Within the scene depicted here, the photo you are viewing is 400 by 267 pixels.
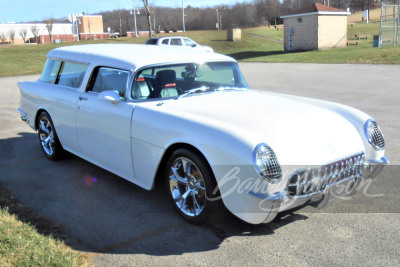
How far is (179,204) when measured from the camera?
3.96 m

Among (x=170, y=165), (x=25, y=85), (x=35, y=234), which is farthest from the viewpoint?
(x=25, y=85)

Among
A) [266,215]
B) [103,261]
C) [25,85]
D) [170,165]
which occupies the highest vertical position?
[25,85]

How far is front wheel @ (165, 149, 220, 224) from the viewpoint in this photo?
3.55 m

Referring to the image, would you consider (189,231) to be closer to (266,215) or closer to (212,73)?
(266,215)

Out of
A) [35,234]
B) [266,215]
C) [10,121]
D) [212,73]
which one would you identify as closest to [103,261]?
[35,234]

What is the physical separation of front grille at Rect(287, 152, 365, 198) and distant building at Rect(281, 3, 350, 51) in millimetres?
29788

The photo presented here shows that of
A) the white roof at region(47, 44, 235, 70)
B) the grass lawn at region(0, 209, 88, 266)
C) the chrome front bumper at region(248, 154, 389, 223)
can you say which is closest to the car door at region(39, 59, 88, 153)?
the white roof at region(47, 44, 235, 70)

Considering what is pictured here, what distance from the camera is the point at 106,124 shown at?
14.9ft

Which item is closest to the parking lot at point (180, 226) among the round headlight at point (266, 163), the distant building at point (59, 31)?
the round headlight at point (266, 163)

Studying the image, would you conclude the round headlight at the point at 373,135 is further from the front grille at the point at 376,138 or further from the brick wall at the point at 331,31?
the brick wall at the point at 331,31

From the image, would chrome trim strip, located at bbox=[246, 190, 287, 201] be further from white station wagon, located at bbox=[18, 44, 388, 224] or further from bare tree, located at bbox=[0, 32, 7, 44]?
bare tree, located at bbox=[0, 32, 7, 44]

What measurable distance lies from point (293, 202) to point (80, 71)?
3.35 meters

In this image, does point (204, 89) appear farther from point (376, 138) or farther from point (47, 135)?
point (47, 135)

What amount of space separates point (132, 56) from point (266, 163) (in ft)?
7.65
